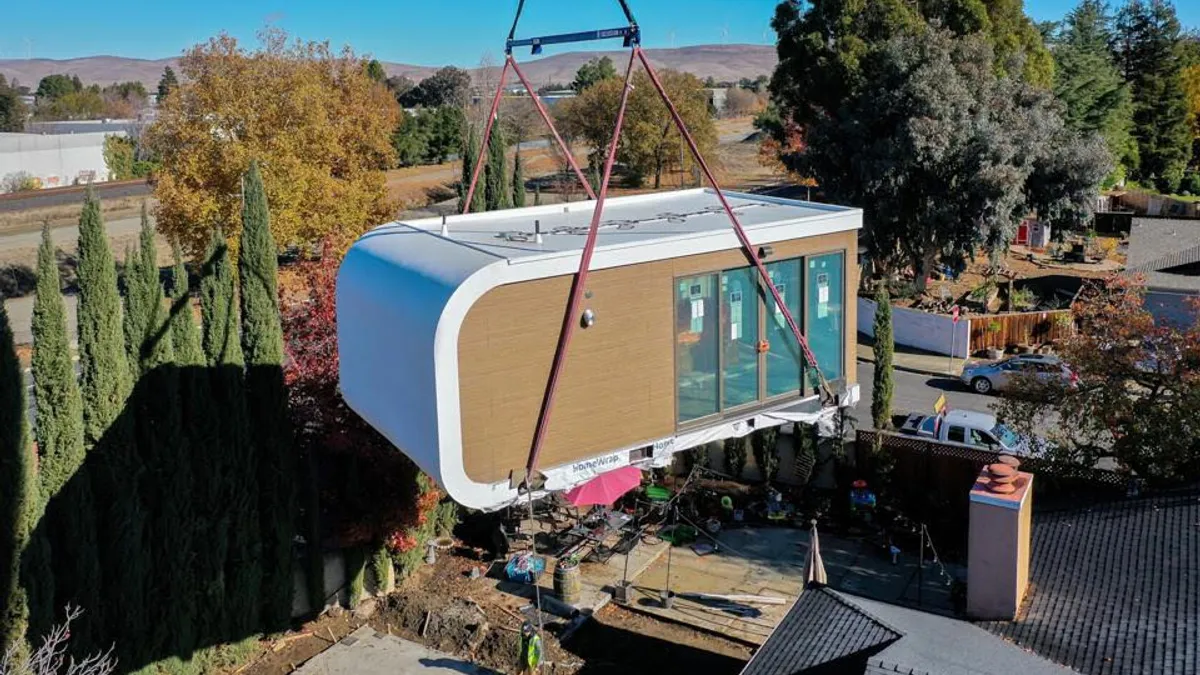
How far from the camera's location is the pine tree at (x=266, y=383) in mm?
16047

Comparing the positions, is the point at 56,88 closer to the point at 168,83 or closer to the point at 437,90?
the point at 437,90

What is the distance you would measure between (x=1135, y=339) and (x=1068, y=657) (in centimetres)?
942

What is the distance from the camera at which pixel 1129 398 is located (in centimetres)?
1809

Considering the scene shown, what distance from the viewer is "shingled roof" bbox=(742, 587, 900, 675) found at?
10805 millimetres

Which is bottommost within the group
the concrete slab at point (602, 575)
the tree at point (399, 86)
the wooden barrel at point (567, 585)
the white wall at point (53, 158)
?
the concrete slab at point (602, 575)

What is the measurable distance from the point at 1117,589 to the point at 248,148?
2936 centimetres

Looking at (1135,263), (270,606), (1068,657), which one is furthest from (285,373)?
(1135,263)

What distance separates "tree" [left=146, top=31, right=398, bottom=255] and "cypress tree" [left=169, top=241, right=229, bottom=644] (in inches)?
732

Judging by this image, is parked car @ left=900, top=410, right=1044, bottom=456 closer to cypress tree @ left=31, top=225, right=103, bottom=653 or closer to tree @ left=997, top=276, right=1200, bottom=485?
tree @ left=997, top=276, right=1200, bottom=485

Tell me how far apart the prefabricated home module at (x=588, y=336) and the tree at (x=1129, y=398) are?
787 cm

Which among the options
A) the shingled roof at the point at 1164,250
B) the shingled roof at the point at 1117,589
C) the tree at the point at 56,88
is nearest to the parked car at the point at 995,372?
the shingled roof at the point at 1164,250

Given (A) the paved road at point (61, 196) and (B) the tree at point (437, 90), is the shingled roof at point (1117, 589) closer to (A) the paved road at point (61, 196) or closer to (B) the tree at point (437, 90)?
(A) the paved road at point (61, 196)

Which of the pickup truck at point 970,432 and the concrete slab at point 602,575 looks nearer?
the concrete slab at point 602,575

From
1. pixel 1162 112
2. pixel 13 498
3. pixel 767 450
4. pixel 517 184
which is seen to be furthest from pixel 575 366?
pixel 1162 112
